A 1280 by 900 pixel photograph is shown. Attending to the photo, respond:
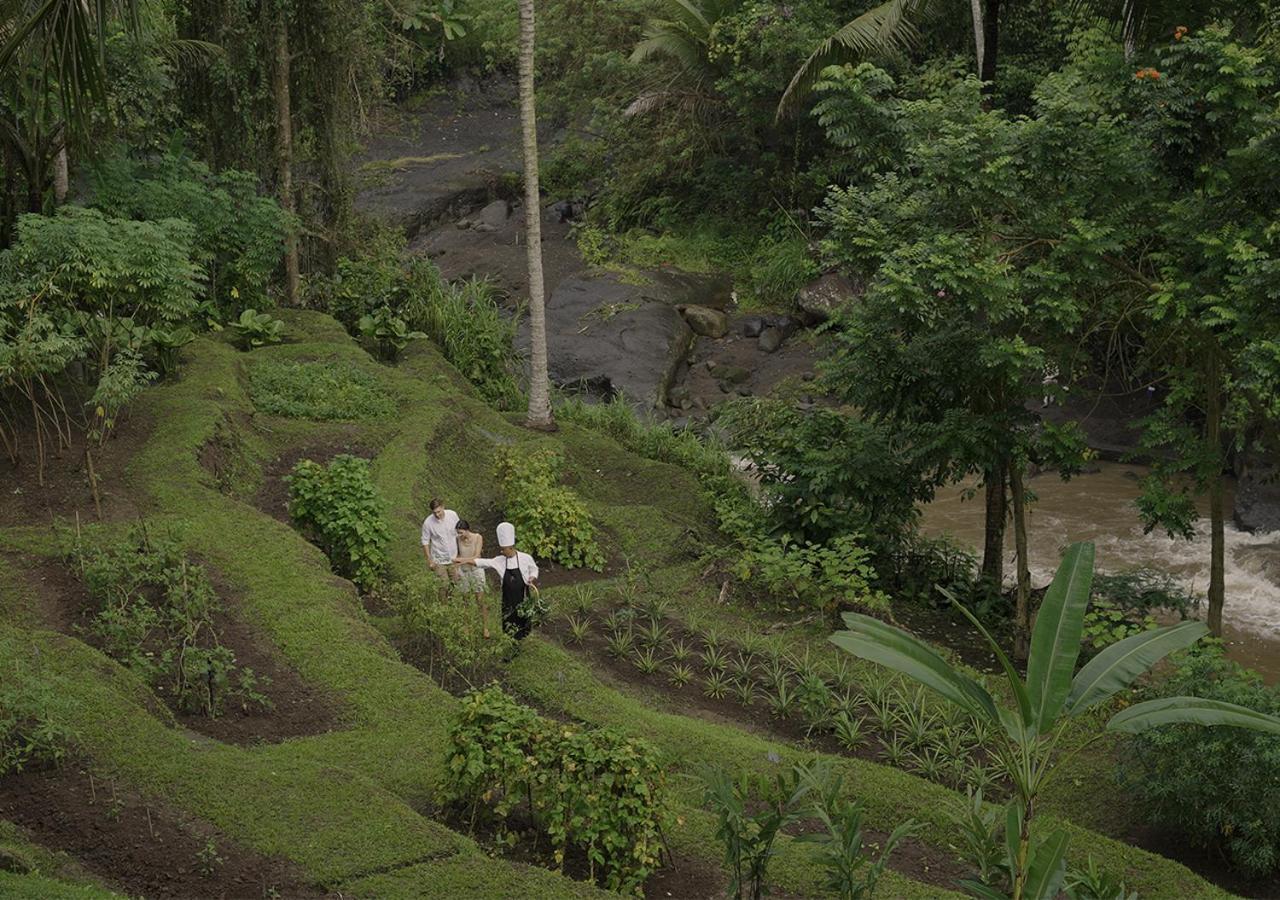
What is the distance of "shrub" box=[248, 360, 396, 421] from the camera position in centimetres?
1405

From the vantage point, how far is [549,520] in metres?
12.8

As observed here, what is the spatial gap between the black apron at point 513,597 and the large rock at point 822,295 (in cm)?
1418

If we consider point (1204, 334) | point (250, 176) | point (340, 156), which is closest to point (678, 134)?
point (340, 156)

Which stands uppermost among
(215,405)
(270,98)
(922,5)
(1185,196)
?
(922,5)

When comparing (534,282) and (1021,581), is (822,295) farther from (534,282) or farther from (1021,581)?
(1021,581)

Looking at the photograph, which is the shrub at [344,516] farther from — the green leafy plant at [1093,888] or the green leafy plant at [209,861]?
the green leafy plant at [1093,888]

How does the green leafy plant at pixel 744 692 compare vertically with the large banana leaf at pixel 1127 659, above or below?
below

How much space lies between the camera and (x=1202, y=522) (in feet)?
57.7

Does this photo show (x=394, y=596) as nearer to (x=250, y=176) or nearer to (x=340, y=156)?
(x=250, y=176)

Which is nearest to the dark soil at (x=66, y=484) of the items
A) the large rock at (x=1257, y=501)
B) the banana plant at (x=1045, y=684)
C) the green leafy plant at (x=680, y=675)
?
the green leafy plant at (x=680, y=675)

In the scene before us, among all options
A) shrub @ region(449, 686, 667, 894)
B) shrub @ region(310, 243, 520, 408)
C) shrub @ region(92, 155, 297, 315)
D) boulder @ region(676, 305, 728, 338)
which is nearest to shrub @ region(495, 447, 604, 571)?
shrub @ region(310, 243, 520, 408)

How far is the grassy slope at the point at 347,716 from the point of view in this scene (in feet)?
21.6

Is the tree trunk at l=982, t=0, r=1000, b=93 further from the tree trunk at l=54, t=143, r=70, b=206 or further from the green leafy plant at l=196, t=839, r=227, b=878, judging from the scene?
the green leafy plant at l=196, t=839, r=227, b=878

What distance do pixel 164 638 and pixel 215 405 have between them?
450 cm
